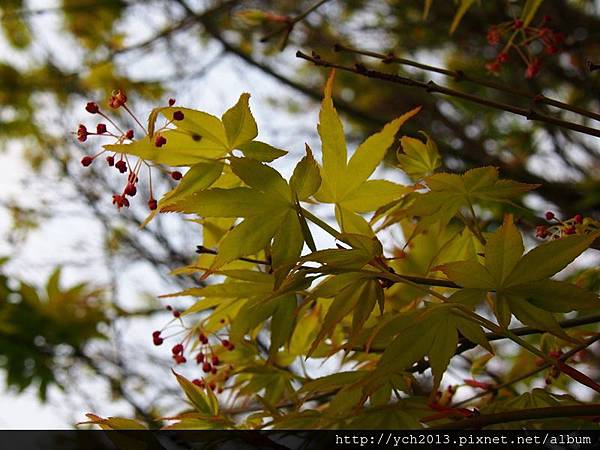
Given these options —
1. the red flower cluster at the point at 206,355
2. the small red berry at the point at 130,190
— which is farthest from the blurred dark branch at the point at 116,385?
the small red berry at the point at 130,190

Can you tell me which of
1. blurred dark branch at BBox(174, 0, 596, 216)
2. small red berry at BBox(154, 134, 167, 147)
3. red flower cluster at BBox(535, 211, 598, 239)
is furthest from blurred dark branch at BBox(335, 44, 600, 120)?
blurred dark branch at BBox(174, 0, 596, 216)

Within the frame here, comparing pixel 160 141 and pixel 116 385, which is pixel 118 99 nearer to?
pixel 160 141

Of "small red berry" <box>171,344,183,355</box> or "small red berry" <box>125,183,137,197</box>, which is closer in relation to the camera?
"small red berry" <box>125,183,137,197</box>

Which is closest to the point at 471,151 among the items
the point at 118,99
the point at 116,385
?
the point at 116,385

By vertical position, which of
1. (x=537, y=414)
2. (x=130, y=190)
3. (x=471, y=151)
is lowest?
(x=537, y=414)

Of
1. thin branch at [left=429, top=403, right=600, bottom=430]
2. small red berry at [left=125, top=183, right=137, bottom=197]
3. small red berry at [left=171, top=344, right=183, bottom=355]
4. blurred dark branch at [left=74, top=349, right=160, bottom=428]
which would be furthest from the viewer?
blurred dark branch at [left=74, top=349, right=160, bottom=428]

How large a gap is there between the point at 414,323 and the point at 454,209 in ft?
0.66

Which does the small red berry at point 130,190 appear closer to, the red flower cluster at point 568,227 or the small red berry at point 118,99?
the small red berry at point 118,99

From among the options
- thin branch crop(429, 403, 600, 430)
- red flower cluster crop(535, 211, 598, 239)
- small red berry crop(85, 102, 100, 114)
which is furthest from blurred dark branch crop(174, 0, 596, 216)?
thin branch crop(429, 403, 600, 430)

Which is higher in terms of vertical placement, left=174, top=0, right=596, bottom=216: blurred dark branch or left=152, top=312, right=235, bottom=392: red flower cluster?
left=174, top=0, right=596, bottom=216: blurred dark branch

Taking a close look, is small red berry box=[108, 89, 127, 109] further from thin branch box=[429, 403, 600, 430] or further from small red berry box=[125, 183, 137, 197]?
thin branch box=[429, 403, 600, 430]

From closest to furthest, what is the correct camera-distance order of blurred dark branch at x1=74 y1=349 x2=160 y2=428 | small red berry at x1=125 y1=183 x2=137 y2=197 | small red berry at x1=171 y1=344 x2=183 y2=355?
small red berry at x1=125 y1=183 x2=137 y2=197 → small red berry at x1=171 y1=344 x2=183 y2=355 → blurred dark branch at x1=74 y1=349 x2=160 y2=428

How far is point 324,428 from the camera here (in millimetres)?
695

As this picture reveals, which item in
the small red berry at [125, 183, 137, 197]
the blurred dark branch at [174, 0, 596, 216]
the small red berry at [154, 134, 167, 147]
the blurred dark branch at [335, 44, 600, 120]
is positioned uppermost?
the blurred dark branch at [174, 0, 596, 216]
